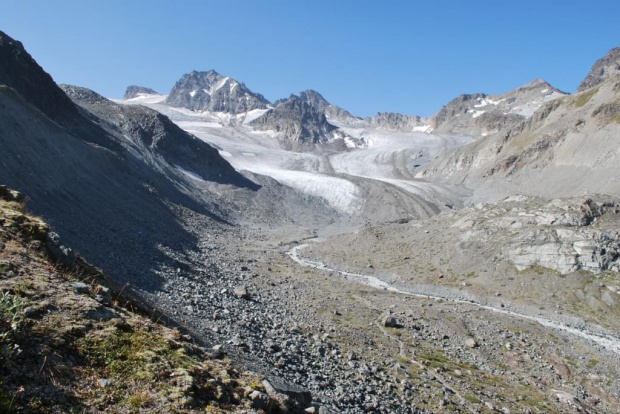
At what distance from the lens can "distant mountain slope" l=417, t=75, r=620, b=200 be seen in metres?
89.6

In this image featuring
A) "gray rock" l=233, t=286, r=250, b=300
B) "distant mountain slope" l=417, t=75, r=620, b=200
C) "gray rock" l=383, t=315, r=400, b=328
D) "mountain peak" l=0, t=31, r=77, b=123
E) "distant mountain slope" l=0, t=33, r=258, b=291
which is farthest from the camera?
"distant mountain slope" l=417, t=75, r=620, b=200

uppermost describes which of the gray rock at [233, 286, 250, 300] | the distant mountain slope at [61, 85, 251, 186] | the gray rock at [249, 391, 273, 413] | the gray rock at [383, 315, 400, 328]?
the distant mountain slope at [61, 85, 251, 186]

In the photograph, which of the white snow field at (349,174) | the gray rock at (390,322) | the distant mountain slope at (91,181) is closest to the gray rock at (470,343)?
the gray rock at (390,322)

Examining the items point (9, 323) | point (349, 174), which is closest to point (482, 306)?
point (9, 323)

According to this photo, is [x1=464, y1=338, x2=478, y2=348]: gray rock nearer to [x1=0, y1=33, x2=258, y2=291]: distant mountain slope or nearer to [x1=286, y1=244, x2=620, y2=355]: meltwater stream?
[x1=286, y1=244, x2=620, y2=355]: meltwater stream

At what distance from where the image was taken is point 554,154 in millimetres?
109375

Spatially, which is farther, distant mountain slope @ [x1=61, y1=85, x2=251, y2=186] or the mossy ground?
distant mountain slope @ [x1=61, y1=85, x2=251, y2=186]

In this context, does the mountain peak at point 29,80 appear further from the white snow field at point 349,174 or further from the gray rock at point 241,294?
the white snow field at point 349,174

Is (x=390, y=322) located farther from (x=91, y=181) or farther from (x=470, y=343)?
(x=91, y=181)

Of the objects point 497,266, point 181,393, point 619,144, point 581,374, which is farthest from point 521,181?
point 181,393

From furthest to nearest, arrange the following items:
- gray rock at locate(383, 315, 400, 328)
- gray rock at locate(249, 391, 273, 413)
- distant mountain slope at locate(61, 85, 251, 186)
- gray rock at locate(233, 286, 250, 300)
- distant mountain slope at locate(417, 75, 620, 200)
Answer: distant mountain slope at locate(61, 85, 251, 186)
distant mountain slope at locate(417, 75, 620, 200)
gray rock at locate(383, 315, 400, 328)
gray rock at locate(233, 286, 250, 300)
gray rock at locate(249, 391, 273, 413)

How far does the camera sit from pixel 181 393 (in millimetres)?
6758

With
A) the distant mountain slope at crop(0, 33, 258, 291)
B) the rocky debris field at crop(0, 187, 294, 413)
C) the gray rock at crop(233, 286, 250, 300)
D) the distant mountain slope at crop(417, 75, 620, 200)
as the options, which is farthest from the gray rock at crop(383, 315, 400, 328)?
the distant mountain slope at crop(417, 75, 620, 200)

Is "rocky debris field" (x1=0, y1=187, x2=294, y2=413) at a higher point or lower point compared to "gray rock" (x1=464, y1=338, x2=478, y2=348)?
higher
